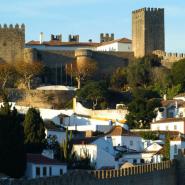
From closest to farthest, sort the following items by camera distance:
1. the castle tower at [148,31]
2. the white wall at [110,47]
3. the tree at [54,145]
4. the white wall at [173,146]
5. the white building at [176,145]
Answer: the tree at [54,145], the white wall at [173,146], the white building at [176,145], the castle tower at [148,31], the white wall at [110,47]

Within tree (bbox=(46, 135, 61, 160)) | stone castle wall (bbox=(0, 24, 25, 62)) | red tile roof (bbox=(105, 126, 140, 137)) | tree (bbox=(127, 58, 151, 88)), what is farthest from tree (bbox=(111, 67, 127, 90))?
tree (bbox=(46, 135, 61, 160))

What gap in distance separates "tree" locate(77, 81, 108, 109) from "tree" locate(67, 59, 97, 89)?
24.5ft

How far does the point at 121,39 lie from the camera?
302 feet

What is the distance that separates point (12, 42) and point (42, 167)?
130 feet

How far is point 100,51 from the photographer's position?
82.8m

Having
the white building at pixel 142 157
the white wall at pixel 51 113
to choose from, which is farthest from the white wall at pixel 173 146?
the white wall at pixel 51 113

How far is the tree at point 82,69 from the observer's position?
3039 inches

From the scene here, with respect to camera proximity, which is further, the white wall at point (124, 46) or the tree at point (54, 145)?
the white wall at point (124, 46)

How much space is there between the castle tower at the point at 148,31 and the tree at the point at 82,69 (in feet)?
19.6

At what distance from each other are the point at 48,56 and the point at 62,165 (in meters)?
39.3

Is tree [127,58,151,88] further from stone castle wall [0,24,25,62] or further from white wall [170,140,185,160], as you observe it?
white wall [170,140,185,160]

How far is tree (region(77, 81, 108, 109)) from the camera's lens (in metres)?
67.9

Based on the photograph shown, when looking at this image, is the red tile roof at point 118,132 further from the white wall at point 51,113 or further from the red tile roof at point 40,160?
the red tile roof at point 40,160

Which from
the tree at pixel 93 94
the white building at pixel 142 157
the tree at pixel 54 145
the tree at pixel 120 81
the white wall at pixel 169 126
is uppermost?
the tree at pixel 120 81
